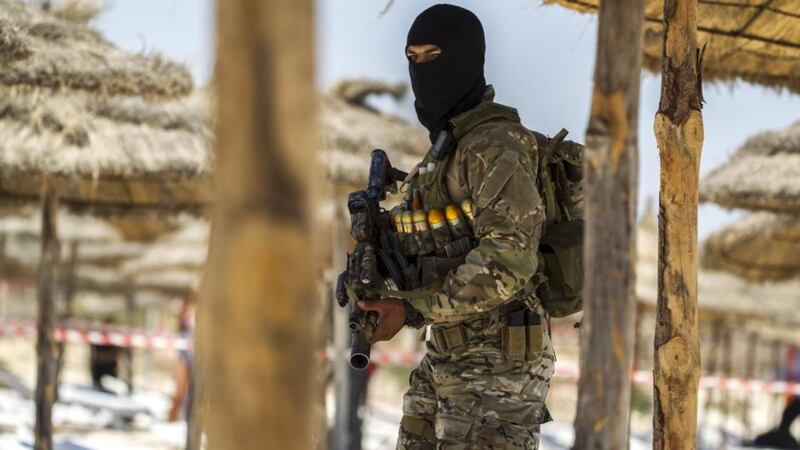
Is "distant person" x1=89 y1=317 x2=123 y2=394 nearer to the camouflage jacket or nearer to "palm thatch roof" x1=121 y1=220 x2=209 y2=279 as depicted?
"palm thatch roof" x1=121 y1=220 x2=209 y2=279

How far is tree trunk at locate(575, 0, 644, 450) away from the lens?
265cm

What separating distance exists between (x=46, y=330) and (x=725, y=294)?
535 inches

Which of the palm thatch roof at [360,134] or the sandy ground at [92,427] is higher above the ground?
the palm thatch roof at [360,134]

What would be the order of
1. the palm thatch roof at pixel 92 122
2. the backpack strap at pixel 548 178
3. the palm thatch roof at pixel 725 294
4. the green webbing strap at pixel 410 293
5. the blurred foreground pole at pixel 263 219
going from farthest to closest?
the palm thatch roof at pixel 725 294 → the palm thatch roof at pixel 92 122 → the backpack strap at pixel 548 178 → the green webbing strap at pixel 410 293 → the blurred foreground pole at pixel 263 219

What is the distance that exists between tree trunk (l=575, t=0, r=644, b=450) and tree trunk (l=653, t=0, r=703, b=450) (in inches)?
54.1

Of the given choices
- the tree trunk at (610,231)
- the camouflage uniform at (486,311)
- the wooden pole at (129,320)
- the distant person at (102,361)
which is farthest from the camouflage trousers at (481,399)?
the wooden pole at (129,320)

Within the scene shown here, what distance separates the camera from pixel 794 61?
228 inches

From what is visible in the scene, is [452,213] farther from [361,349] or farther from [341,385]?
[341,385]

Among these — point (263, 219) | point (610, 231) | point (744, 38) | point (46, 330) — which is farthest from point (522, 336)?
point (46, 330)

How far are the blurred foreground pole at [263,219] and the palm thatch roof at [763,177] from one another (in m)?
7.72

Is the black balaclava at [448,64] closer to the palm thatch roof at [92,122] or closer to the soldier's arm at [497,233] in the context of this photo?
the soldier's arm at [497,233]

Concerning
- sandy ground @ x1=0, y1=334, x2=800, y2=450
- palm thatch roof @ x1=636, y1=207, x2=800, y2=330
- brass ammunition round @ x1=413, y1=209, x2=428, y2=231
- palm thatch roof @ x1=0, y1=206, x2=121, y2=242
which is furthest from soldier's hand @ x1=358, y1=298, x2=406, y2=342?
palm thatch roof @ x1=636, y1=207, x2=800, y2=330

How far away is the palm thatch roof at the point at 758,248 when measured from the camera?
452 inches

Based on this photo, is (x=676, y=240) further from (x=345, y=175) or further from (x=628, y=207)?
(x=345, y=175)
